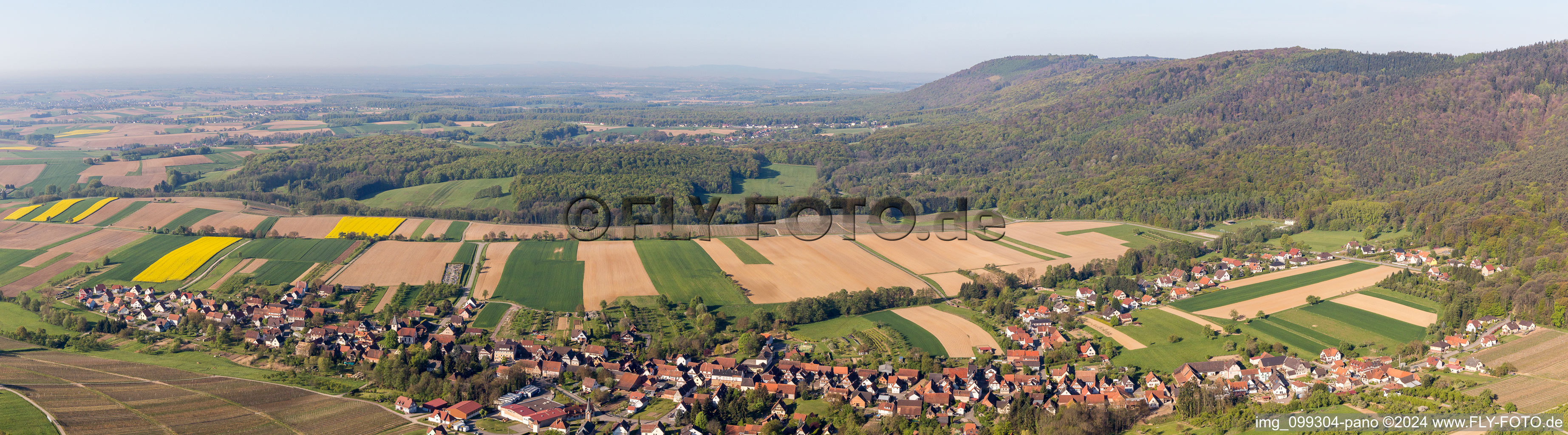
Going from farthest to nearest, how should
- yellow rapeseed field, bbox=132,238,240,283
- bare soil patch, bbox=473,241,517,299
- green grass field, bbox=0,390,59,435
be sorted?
yellow rapeseed field, bbox=132,238,240,283
bare soil patch, bbox=473,241,517,299
green grass field, bbox=0,390,59,435

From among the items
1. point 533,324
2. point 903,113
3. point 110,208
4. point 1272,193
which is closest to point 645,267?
point 533,324

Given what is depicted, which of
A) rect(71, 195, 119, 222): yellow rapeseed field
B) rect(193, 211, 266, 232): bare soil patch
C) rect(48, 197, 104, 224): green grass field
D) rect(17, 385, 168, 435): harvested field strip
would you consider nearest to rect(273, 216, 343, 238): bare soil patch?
rect(193, 211, 266, 232): bare soil patch

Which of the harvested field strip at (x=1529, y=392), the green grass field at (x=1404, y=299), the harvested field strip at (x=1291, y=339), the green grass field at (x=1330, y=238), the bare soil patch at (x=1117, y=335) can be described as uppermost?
the harvested field strip at (x=1529, y=392)

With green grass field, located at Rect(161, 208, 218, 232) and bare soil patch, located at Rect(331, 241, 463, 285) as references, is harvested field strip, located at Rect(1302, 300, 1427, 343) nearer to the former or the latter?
bare soil patch, located at Rect(331, 241, 463, 285)

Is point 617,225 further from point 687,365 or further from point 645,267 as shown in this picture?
point 687,365

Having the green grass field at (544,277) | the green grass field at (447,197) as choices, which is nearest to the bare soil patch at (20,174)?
the green grass field at (447,197)

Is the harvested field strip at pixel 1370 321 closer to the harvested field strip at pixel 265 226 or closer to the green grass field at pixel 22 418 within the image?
the green grass field at pixel 22 418
